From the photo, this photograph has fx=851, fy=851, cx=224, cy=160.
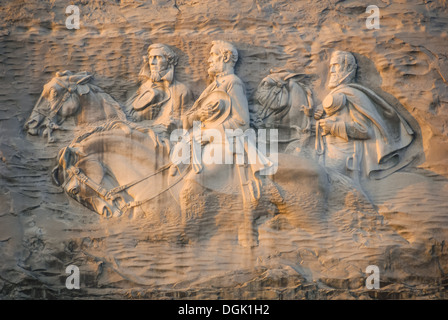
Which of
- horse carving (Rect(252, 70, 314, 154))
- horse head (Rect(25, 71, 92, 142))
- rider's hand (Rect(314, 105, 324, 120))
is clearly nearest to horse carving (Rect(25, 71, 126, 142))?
→ horse head (Rect(25, 71, 92, 142))

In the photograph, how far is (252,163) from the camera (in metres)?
10.4

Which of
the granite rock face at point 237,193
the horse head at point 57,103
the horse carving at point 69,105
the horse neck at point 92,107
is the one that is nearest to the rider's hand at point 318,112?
the granite rock face at point 237,193

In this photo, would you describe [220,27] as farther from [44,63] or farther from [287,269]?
[287,269]

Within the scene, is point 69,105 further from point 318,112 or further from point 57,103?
point 318,112

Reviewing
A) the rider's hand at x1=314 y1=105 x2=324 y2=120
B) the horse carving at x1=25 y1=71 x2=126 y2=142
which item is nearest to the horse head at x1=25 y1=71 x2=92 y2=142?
the horse carving at x1=25 y1=71 x2=126 y2=142

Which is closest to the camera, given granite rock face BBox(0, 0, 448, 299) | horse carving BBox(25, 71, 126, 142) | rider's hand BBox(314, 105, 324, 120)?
granite rock face BBox(0, 0, 448, 299)

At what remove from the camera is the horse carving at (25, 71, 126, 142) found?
11.0m

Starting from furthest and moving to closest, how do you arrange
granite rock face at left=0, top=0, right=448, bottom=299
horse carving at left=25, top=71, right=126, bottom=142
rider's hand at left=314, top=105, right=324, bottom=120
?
horse carving at left=25, top=71, right=126, bottom=142, rider's hand at left=314, top=105, right=324, bottom=120, granite rock face at left=0, top=0, right=448, bottom=299

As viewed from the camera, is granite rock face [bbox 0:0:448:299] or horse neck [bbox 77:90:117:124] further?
horse neck [bbox 77:90:117:124]

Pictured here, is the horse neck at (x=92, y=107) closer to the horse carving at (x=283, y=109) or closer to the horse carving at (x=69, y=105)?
the horse carving at (x=69, y=105)

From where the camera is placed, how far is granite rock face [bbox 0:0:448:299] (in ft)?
33.5

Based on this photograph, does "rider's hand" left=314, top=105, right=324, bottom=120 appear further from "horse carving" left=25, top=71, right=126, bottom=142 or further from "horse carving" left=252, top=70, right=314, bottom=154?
"horse carving" left=25, top=71, right=126, bottom=142

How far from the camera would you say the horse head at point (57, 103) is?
11.0 m

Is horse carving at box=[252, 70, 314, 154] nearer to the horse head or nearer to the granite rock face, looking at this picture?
the granite rock face
